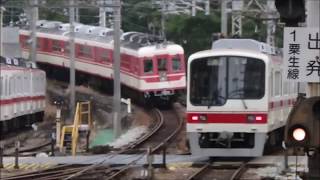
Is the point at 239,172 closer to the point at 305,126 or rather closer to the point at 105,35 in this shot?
the point at 305,126

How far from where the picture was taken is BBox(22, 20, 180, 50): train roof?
35656 millimetres

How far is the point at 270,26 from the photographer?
41656 mm

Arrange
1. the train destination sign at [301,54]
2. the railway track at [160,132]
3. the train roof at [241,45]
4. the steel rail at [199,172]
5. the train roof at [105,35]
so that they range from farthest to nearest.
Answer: the train roof at [105,35]
the railway track at [160,132]
the train roof at [241,45]
the steel rail at [199,172]
the train destination sign at [301,54]

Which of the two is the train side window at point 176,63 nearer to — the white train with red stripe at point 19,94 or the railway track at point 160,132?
the railway track at point 160,132

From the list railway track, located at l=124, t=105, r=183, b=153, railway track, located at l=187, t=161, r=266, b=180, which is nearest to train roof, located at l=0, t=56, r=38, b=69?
railway track, located at l=124, t=105, r=183, b=153

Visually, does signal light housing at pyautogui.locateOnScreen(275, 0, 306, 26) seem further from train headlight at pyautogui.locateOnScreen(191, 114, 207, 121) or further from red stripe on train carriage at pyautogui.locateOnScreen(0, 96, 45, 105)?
red stripe on train carriage at pyautogui.locateOnScreen(0, 96, 45, 105)

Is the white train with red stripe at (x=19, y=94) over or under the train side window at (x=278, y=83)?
under

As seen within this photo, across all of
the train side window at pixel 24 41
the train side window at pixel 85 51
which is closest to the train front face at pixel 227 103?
the train side window at pixel 85 51

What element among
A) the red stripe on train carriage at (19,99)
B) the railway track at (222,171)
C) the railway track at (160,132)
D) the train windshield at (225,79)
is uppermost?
the train windshield at (225,79)

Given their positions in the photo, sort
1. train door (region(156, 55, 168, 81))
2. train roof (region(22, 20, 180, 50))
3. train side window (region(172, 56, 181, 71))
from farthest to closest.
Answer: train roof (region(22, 20, 180, 50)), train side window (region(172, 56, 181, 71)), train door (region(156, 55, 168, 81))

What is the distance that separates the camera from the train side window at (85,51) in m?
39.1

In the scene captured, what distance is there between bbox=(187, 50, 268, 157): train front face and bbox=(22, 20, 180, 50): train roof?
59.0 ft

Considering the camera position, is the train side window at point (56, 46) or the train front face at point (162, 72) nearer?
the train front face at point (162, 72)

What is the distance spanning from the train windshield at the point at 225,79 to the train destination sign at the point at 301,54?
903 cm
